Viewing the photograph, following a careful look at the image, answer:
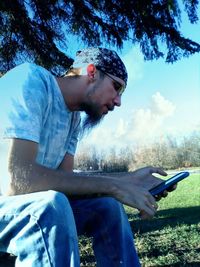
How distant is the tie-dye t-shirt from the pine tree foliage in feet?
8.31

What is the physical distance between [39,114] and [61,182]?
27cm

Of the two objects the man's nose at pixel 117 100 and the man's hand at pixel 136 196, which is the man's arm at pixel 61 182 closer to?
the man's hand at pixel 136 196

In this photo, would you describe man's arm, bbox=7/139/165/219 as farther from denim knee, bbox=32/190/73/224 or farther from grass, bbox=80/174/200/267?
grass, bbox=80/174/200/267

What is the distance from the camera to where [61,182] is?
5.13ft

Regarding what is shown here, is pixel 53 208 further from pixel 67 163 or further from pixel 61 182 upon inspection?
pixel 67 163

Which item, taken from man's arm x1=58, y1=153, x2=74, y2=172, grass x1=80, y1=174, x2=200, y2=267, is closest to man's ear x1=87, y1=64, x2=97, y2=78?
man's arm x1=58, y1=153, x2=74, y2=172

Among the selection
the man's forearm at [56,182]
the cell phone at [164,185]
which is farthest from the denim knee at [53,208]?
the cell phone at [164,185]

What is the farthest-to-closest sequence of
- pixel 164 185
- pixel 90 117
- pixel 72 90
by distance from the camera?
pixel 90 117 → pixel 72 90 → pixel 164 185

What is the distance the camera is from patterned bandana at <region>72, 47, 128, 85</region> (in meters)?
1.99

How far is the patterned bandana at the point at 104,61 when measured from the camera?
78.2 inches

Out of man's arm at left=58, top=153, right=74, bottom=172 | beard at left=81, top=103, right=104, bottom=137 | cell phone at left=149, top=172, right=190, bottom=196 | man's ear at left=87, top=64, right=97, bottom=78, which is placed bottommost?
cell phone at left=149, top=172, right=190, bottom=196

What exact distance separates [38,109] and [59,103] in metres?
0.23

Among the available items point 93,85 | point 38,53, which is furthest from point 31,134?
point 38,53

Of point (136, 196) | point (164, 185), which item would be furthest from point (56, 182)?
point (164, 185)
